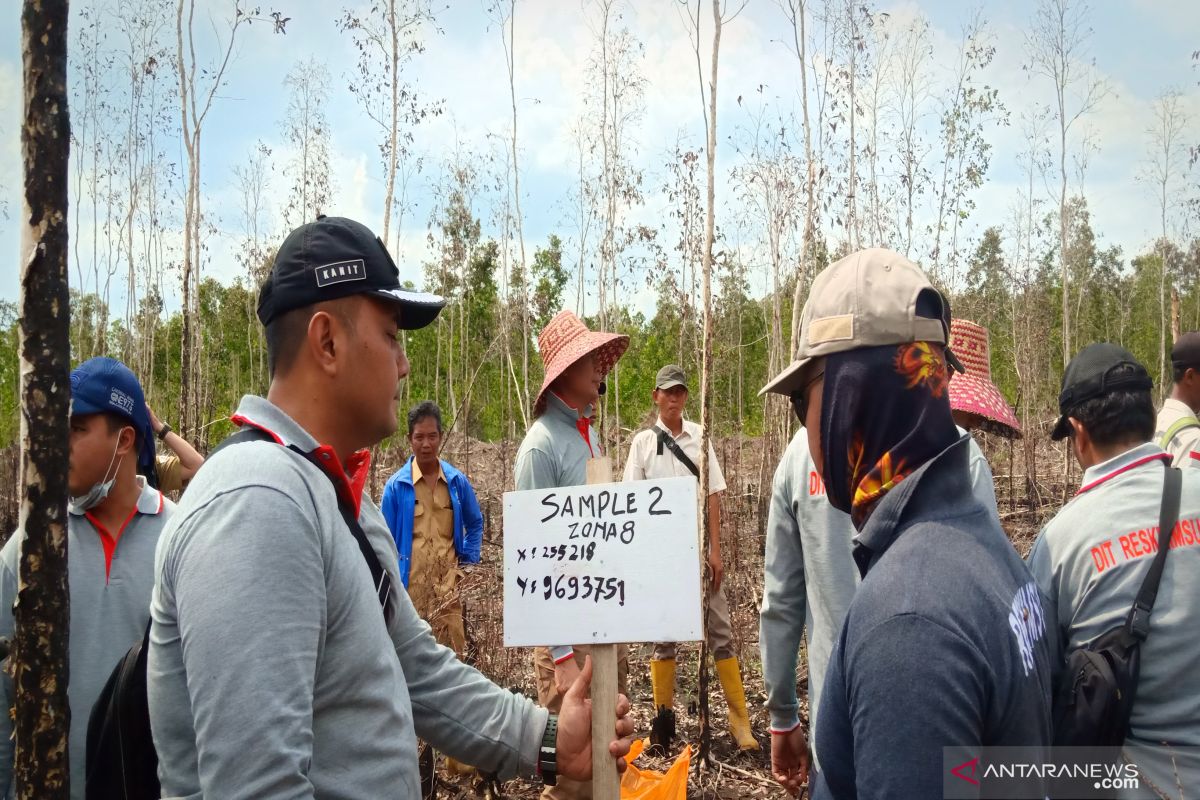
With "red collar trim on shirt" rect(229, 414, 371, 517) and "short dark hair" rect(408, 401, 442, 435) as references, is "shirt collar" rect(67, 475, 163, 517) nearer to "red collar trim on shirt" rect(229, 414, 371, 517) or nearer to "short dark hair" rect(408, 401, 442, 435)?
"red collar trim on shirt" rect(229, 414, 371, 517)

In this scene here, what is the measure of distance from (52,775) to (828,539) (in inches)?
83.8

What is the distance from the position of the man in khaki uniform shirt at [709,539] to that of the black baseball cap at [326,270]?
3.31 metres

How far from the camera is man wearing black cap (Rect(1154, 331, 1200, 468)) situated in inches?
127

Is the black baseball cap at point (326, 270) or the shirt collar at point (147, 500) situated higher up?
the black baseball cap at point (326, 270)

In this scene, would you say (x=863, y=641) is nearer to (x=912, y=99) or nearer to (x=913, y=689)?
(x=913, y=689)

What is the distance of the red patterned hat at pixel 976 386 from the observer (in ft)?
9.34

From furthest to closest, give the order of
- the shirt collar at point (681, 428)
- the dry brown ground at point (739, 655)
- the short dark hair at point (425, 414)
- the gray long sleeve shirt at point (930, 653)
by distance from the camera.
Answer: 1. the shirt collar at point (681, 428)
2. the short dark hair at point (425, 414)
3. the dry brown ground at point (739, 655)
4. the gray long sleeve shirt at point (930, 653)

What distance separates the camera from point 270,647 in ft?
3.31

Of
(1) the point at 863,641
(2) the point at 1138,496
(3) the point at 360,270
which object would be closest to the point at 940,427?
(1) the point at 863,641

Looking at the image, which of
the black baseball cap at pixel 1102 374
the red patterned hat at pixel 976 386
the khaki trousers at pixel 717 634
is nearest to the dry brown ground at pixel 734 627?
the khaki trousers at pixel 717 634

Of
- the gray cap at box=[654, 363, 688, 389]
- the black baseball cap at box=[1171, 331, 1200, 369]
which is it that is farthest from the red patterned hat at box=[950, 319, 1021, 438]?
the gray cap at box=[654, 363, 688, 389]

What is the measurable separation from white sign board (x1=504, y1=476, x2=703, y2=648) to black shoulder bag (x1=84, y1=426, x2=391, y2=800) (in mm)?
696

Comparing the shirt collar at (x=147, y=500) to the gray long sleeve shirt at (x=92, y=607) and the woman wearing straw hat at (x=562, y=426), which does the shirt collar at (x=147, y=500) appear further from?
the woman wearing straw hat at (x=562, y=426)
